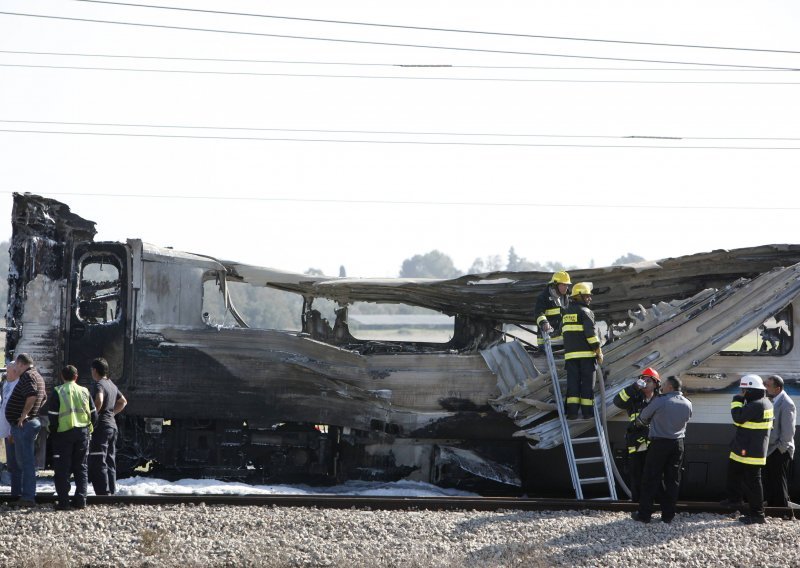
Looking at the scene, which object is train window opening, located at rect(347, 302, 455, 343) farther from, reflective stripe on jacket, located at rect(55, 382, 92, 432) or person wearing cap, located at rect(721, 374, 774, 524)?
person wearing cap, located at rect(721, 374, 774, 524)

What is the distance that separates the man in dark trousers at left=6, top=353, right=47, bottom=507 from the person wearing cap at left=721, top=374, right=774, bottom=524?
7.55 m

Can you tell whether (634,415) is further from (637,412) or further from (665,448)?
(665,448)

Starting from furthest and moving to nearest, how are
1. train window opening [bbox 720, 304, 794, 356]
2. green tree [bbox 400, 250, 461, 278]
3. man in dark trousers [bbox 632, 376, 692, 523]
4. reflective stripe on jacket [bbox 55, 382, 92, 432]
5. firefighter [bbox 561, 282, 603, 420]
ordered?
1. green tree [bbox 400, 250, 461, 278]
2. train window opening [bbox 720, 304, 794, 356]
3. firefighter [bbox 561, 282, 603, 420]
4. reflective stripe on jacket [bbox 55, 382, 92, 432]
5. man in dark trousers [bbox 632, 376, 692, 523]

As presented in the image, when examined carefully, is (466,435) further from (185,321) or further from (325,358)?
(185,321)

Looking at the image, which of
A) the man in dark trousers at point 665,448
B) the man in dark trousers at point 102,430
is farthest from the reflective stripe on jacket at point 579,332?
the man in dark trousers at point 102,430

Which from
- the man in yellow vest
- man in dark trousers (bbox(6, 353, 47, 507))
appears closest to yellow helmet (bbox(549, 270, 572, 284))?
the man in yellow vest

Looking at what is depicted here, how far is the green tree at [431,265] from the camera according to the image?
152m

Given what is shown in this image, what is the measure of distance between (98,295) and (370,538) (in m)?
5.46

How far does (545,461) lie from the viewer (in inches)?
502

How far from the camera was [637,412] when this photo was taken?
37.7 feet

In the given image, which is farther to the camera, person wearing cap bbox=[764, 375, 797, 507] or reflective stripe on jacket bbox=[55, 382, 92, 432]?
person wearing cap bbox=[764, 375, 797, 507]

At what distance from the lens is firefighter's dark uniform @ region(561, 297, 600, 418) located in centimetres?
1189

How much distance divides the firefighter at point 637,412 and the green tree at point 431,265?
137 meters

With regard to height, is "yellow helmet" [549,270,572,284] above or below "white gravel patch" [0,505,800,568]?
above
